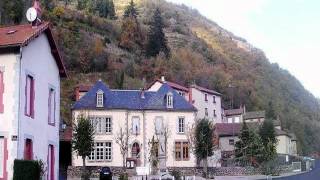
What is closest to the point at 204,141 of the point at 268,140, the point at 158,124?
the point at 158,124

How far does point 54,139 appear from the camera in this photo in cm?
2806

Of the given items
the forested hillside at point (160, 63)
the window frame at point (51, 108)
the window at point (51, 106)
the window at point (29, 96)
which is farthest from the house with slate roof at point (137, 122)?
the window at point (29, 96)

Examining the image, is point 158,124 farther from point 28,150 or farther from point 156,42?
point 156,42

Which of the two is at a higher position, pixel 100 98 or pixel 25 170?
pixel 100 98

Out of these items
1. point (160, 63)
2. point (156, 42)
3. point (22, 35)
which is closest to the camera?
point (22, 35)

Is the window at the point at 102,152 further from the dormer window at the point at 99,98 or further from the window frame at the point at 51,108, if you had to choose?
the window frame at the point at 51,108

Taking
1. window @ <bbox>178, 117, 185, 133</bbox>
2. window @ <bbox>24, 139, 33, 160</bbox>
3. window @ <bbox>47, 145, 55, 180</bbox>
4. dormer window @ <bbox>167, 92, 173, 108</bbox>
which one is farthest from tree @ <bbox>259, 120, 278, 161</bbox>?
window @ <bbox>24, 139, 33, 160</bbox>

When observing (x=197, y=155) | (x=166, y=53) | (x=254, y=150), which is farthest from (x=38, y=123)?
(x=166, y=53)

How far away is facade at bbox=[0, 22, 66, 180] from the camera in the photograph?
72.6 ft

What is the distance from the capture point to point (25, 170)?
21203mm

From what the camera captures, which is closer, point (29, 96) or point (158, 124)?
point (29, 96)

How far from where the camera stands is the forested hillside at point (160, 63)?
309 ft

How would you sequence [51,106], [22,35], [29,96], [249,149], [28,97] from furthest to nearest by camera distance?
[249,149], [51,106], [29,96], [28,97], [22,35]

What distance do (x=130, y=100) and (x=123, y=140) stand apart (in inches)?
174
